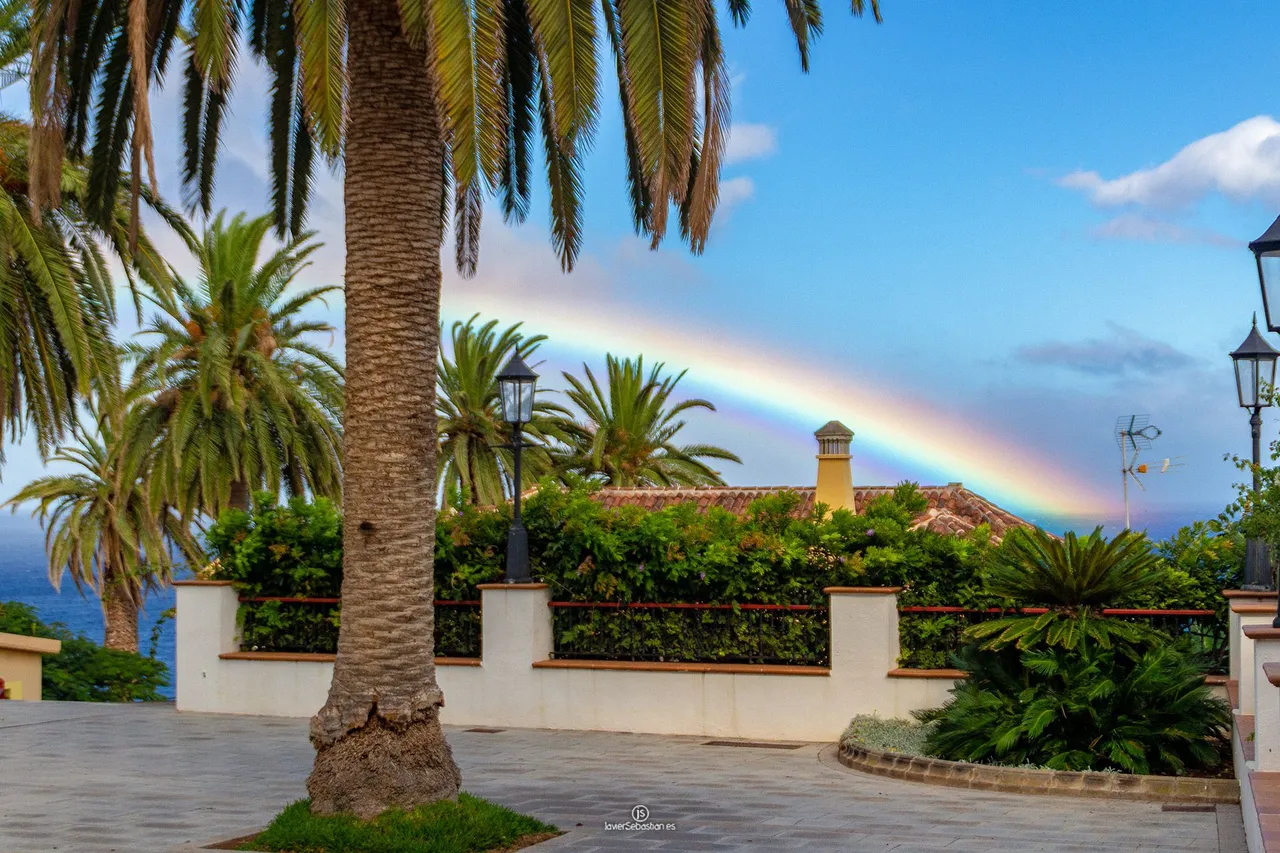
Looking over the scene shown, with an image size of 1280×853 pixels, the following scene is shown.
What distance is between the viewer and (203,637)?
15.1 m

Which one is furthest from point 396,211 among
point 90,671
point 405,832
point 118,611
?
point 118,611

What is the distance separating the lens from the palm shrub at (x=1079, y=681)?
1008cm

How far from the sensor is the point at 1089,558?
10.6 metres

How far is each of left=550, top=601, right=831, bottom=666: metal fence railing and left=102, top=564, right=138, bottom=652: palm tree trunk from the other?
1968 centimetres

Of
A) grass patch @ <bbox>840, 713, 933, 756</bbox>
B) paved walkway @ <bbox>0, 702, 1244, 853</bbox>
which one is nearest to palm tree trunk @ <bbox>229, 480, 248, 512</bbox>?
paved walkway @ <bbox>0, 702, 1244, 853</bbox>

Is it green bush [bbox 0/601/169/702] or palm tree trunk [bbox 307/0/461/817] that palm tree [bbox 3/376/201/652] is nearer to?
green bush [bbox 0/601/169/702]

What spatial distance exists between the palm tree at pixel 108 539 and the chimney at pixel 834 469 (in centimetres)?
1434

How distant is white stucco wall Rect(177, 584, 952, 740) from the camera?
12758 mm

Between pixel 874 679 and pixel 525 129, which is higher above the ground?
pixel 525 129

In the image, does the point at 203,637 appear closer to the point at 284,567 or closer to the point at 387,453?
the point at 284,567

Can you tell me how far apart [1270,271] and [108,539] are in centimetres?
2745

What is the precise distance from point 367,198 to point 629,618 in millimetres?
6601

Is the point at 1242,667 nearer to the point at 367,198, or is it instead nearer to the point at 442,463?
the point at 367,198

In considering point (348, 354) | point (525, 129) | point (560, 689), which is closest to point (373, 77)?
point (348, 354)
